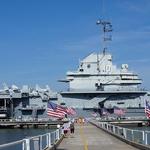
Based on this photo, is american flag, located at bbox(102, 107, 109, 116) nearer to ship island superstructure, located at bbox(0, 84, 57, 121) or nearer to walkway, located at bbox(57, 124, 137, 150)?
ship island superstructure, located at bbox(0, 84, 57, 121)

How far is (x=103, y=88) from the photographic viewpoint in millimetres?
105688

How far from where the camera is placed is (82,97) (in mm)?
106375

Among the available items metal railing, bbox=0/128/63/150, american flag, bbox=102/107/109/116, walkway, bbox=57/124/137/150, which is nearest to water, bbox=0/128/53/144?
walkway, bbox=57/124/137/150

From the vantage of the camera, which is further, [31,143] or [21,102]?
[21,102]

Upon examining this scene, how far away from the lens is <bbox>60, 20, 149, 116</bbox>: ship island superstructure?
104 m

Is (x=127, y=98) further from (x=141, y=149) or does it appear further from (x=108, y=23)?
(x=141, y=149)

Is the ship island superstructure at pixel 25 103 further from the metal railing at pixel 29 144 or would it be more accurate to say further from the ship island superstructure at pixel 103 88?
the metal railing at pixel 29 144

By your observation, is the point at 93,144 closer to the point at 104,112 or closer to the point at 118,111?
the point at 118,111

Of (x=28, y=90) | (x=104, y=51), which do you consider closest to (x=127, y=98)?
(x=104, y=51)

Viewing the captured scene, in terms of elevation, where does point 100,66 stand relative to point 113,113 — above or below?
above

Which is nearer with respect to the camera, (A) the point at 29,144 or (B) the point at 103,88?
(A) the point at 29,144

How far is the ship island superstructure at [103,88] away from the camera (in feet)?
341

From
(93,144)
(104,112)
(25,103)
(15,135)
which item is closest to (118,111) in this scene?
(104,112)

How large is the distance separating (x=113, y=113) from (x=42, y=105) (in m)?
15.3
